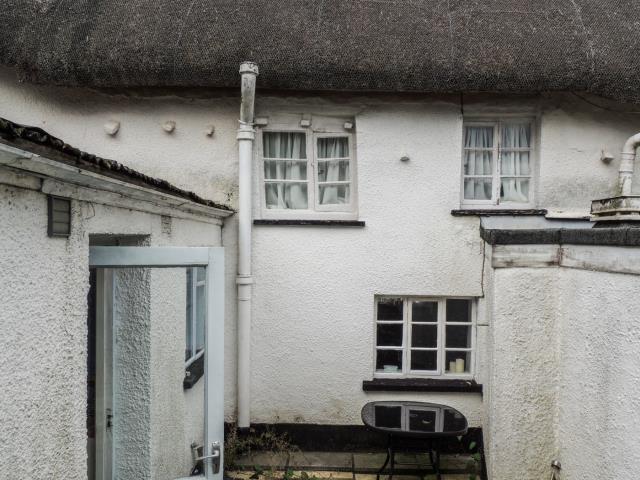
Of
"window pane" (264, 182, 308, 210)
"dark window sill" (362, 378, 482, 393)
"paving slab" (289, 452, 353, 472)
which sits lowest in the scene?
"paving slab" (289, 452, 353, 472)

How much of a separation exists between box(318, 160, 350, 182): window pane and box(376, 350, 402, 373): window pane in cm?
238

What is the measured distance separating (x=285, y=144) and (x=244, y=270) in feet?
5.83

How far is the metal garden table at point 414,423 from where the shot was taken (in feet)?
17.3

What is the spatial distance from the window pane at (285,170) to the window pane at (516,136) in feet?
8.77

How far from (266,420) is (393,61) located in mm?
4701

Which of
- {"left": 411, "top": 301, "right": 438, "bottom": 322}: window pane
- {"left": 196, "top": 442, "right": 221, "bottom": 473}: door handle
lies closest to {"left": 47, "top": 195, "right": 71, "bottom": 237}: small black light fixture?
{"left": 196, "top": 442, "right": 221, "bottom": 473}: door handle

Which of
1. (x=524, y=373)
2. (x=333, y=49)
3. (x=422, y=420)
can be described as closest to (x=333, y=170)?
(x=333, y=49)

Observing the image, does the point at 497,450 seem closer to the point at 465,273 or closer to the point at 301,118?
the point at 465,273

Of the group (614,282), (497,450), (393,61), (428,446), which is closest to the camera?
(614,282)

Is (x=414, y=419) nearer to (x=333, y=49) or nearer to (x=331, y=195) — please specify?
(x=331, y=195)

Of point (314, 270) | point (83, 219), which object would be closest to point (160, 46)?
point (314, 270)

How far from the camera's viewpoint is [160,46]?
5883 mm

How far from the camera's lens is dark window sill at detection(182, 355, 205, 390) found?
4.97m

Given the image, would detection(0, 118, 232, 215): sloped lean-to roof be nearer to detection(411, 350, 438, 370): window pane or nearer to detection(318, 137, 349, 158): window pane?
detection(318, 137, 349, 158): window pane
